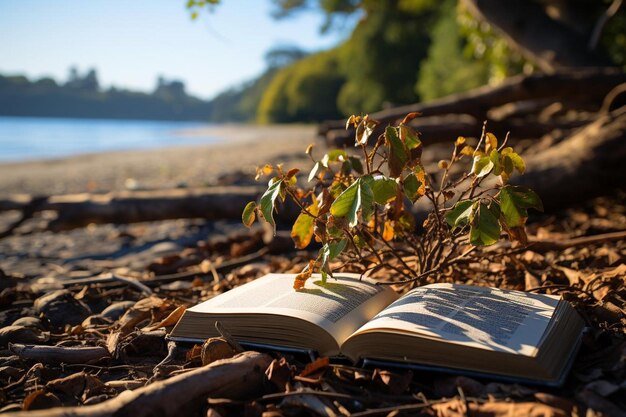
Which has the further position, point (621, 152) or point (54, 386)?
point (621, 152)

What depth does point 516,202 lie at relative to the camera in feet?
5.68

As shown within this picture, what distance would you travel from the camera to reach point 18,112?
3620 inches

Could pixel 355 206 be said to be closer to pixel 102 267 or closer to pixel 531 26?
pixel 102 267

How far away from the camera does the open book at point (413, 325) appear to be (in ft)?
4.60

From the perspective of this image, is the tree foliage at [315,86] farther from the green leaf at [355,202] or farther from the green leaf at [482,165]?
the green leaf at [355,202]

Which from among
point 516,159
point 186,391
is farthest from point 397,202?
point 186,391

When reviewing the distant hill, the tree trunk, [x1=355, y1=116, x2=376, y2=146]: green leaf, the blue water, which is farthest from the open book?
the distant hill

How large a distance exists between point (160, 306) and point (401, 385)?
3.54ft

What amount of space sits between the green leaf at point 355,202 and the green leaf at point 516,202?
42cm

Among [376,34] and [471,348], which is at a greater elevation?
[376,34]

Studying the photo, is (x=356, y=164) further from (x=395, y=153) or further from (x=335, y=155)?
(x=395, y=153)

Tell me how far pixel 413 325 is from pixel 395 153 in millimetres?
517

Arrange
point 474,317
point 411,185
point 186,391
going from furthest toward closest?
point 411,185, point 474,317, point 186,391

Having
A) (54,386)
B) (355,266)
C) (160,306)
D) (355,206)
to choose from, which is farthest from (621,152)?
(54,386)
